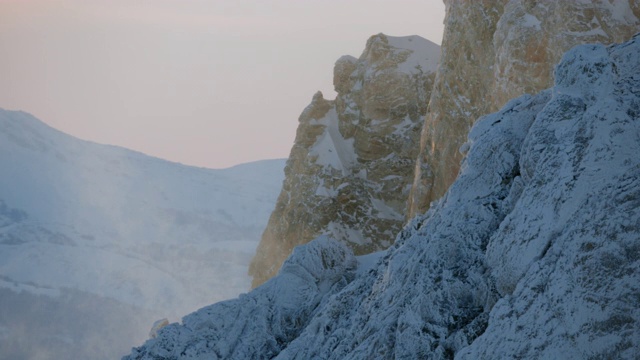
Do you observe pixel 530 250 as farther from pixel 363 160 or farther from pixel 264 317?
pixel 363 160

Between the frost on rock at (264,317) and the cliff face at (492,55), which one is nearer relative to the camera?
the frost on rock at (264,317)

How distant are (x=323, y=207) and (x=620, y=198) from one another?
52.3m

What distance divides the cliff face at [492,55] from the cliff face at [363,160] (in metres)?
10.3

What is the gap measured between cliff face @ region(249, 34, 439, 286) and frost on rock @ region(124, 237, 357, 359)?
37724 mm

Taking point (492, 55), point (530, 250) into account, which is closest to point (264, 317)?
point (530, 250)

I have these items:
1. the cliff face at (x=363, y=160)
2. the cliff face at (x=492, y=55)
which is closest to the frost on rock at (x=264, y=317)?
the cliff face at (x=492, y=55)

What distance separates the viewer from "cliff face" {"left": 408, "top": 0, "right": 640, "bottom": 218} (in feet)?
117

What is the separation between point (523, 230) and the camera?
40.1 ft

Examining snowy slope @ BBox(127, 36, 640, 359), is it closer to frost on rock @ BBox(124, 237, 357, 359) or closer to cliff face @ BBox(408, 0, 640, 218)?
frost on rock @ BBox(124, 237, 357, 359)

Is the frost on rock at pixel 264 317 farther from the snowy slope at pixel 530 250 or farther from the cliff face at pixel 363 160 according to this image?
the cliff face at pixel 363 160

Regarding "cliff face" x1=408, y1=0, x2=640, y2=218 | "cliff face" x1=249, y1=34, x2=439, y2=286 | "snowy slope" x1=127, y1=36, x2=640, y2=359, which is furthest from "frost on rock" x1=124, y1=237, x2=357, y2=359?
"cliff face" x1=249, y1=34, x2=439, y2=286

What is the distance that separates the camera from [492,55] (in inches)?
1698

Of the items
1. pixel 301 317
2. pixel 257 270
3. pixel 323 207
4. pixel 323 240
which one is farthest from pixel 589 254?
pixel 257 270

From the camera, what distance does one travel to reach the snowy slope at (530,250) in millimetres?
10742
